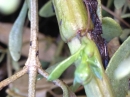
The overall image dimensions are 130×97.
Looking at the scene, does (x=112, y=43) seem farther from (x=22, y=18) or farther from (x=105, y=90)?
(x=105, y=90)

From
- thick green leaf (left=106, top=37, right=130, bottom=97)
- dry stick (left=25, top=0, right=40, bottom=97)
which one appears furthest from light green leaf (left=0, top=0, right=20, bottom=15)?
thick green leaf (left=106, top=37, right=130, bottom=97)

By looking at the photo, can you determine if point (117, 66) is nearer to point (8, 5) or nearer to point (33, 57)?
point (33, 57)

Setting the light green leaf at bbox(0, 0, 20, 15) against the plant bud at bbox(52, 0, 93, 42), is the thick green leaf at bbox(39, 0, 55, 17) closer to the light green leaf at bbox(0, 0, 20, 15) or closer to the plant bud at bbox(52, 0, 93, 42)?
the light green leaf at bbox(0, 0, 20, 15)

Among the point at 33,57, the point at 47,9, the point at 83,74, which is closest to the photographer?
the point at 83,74

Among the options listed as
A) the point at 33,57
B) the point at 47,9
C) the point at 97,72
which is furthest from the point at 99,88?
the point at 47,9

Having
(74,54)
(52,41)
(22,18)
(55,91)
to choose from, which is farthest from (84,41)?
(52,41)

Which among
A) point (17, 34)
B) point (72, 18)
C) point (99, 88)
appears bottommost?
point (99, 88)

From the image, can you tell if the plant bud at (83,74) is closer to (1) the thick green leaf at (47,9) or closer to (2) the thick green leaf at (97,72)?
(2) the thick green leaf at (97,72)

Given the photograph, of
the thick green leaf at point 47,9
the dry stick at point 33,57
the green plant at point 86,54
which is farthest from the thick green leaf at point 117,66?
the thick green leaf at point 47,9
